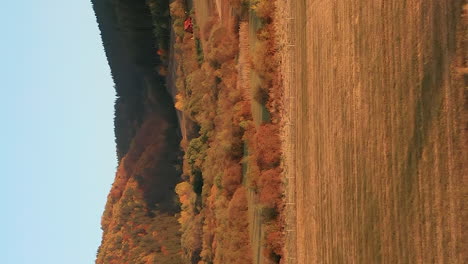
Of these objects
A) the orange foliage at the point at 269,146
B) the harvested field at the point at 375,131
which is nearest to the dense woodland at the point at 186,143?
the orange foliage at the point at 269,146

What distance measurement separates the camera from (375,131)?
1370 cm

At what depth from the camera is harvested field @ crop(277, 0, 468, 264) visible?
37.2ft

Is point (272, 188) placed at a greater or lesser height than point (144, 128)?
lesser

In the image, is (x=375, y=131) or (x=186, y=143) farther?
(x=186, y=143)

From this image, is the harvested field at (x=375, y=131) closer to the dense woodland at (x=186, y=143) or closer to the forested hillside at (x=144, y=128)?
the dense woodland at (x=186, y=143)

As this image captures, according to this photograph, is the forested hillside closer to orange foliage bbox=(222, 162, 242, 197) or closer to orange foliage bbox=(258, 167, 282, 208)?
orange foliage bbox=(222, 162, 242, 197)

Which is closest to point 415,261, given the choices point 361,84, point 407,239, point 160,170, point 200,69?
point 407,239

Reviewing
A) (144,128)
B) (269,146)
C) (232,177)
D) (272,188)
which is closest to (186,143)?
(144,128)

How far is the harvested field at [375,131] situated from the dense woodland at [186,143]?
1853 millimetres

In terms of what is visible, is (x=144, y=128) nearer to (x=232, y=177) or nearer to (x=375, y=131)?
(x=232, y=177)

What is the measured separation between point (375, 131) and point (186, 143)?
19108 millimetres

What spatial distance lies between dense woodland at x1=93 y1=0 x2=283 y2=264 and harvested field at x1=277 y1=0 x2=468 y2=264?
185cm

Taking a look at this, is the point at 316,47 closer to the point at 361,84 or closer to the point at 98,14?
the point at 361,84

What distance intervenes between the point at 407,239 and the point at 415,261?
0.51 meters
